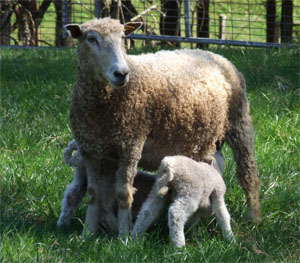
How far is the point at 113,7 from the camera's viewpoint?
974cm

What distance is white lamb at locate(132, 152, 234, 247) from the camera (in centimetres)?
437

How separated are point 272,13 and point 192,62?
5845mm

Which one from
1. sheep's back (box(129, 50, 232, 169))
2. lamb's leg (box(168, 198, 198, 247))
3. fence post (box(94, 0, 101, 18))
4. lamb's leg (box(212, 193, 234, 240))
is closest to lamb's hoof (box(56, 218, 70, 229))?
sheep's back (box(129, 50, 232, 169))

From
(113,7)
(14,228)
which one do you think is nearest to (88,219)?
(14,228)

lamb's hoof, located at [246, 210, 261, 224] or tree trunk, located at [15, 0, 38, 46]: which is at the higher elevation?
tree trunk, located at [15, 0, 38, 46]

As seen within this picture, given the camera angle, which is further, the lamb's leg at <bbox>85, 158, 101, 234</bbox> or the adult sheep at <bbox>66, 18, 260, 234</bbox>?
the lamb's leg at <bbox>85, 158, 101, 234</bbox>

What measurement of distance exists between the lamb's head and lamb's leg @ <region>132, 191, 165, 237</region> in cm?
86

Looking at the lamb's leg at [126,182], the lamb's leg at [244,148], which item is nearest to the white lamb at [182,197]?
the lamb's leg at [126,182]

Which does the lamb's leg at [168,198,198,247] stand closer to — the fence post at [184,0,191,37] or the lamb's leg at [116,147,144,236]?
the lamb's leg at [116,147,144,236]

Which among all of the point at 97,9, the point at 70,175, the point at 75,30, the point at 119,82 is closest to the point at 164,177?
the point at 119,82

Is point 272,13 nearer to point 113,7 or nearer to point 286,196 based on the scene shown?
point 113,7

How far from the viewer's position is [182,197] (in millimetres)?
4418

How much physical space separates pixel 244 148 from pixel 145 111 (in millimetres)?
984

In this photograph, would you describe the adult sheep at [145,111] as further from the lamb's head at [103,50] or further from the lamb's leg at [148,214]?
the lamb's leg at [148,214]
